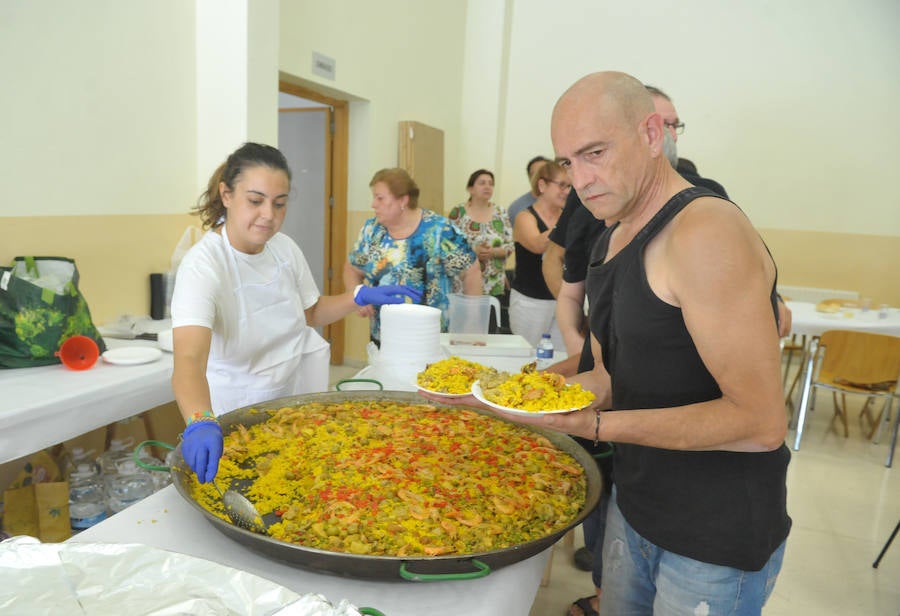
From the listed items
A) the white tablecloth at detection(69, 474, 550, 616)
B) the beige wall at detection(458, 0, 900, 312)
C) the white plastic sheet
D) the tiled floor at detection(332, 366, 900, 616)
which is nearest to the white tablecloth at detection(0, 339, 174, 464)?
the white tablecloth at detection(69, 474, 550, 616)

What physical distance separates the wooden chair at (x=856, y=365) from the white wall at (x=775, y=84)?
100 inches

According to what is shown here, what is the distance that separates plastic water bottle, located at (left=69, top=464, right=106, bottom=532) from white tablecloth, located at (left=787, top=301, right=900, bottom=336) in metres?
4.50

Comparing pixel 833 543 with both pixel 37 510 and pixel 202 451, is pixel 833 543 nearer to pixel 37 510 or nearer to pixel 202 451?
pixel 202 451

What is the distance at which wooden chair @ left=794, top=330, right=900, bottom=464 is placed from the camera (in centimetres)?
427

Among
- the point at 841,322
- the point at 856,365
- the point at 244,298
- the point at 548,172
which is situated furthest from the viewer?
the point at 841,322

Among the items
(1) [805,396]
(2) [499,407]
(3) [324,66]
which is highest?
(3) [324,66]

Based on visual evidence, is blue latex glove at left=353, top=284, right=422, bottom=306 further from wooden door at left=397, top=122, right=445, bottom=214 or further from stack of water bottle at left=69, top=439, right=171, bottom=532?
wooden door at left=397, top=122, right=445, bottom=214

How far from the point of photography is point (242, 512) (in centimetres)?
118

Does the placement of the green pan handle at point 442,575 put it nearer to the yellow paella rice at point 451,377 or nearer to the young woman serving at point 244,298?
the yellow paella rice at point 451,377

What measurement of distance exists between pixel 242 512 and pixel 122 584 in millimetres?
325

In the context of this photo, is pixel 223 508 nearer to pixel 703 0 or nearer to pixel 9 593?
pixel 9 593

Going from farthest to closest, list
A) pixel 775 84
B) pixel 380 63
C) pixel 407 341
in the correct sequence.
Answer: pixel 775 84, pixel 380 63, pixel 407 341

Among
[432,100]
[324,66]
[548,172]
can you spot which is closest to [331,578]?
[548,172]

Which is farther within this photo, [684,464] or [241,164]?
[241,164]
